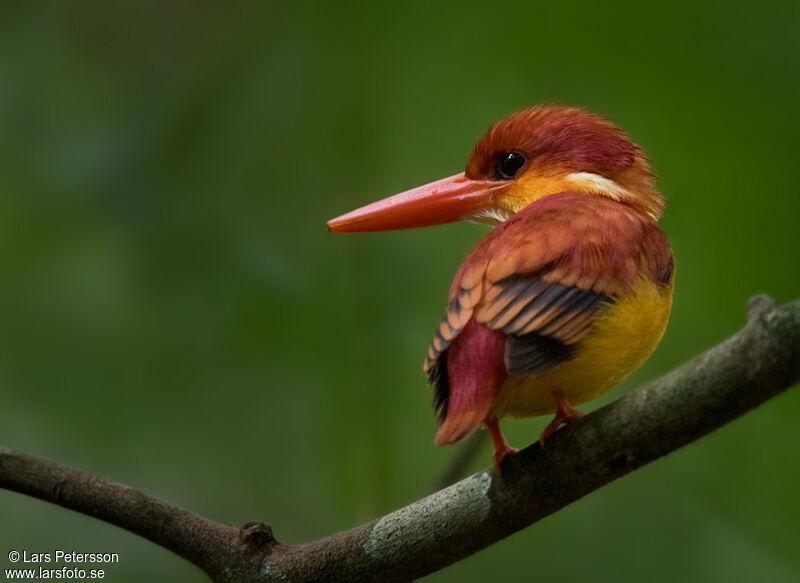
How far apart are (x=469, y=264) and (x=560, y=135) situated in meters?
0.77

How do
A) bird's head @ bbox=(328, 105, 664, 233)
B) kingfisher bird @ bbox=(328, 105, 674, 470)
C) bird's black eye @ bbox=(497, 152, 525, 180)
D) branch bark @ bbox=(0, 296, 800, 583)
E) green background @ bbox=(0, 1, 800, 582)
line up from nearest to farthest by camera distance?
branch bark @ bbox=(0, 296, 800, 583), kingfisher bird @ bbox=(328, 105, 674, 470), bird's head @ bbox=(328, 105, 664, 233), bird's black eye @ bbox=(497, 152, 525, 180), green background @ bbox=(0, 1, 800, 582)

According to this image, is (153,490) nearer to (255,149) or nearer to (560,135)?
(255,149)

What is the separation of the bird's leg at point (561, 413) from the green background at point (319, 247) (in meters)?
1.20

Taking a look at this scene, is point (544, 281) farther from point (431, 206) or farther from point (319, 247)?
point (319, 247)

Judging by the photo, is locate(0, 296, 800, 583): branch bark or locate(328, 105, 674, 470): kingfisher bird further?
locate(328, 105, 674, 470): kingfisher bird

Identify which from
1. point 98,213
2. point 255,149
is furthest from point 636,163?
point 98,213

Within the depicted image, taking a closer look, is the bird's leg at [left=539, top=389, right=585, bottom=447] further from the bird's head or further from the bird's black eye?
the bird's black eye

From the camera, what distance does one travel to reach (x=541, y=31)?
11.2ft

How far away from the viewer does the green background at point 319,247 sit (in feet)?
10.1

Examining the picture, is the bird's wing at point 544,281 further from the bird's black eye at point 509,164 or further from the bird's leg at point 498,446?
the bird's black eye at point 509,164

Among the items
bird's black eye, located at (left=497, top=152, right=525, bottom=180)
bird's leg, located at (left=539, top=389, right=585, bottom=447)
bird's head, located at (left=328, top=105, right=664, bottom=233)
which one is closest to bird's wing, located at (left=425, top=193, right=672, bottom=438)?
bird's leg, located at (left=539, top=389, right=585, bottom=447)

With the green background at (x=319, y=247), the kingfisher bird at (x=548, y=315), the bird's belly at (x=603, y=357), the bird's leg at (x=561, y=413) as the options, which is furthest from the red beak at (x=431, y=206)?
the bird's leg at (x=561, y=413)

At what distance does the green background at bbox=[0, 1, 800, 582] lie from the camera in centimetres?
309

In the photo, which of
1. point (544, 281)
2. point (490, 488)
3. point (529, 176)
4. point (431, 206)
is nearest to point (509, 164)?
point (529, 176)
